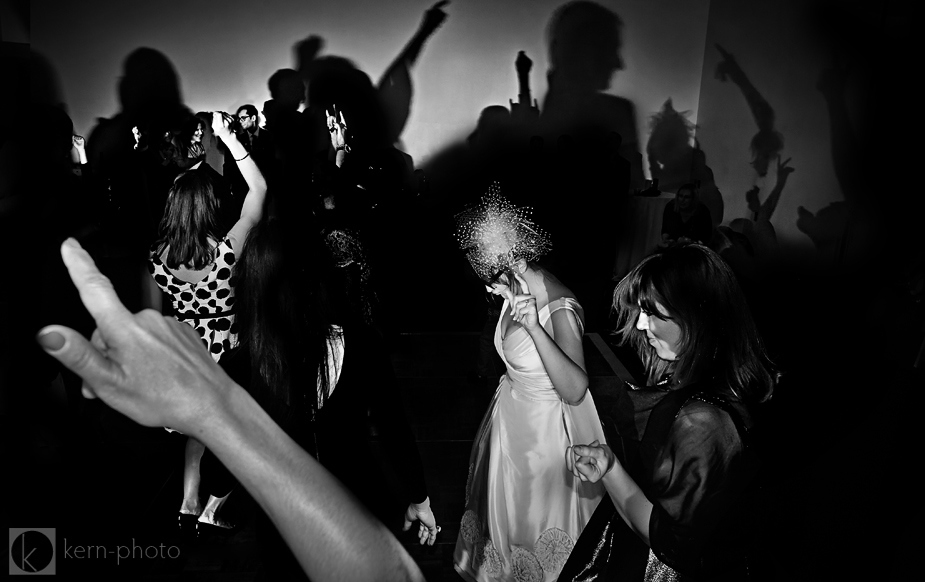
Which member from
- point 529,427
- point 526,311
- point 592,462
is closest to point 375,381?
point 529,427

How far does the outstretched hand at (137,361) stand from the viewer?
1.34 feet

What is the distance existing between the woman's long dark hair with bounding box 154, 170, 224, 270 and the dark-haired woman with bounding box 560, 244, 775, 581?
52.3 inches

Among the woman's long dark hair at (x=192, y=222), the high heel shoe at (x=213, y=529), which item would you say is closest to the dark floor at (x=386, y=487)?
the high heel shoe at (x=213, y=529)

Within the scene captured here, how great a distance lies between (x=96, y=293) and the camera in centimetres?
41

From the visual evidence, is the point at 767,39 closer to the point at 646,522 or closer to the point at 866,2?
the point at 866,2

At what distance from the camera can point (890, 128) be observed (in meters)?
3.02

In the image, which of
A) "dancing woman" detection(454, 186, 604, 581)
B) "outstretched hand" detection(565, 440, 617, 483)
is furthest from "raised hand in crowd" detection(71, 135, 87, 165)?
"outstretched hand" detection(565, 440, 617, 483)

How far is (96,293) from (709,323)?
3.50 feet

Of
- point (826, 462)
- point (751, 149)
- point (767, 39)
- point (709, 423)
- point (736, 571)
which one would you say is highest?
point (767, 39)

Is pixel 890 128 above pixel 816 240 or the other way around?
above

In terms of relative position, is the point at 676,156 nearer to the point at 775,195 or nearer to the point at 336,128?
the point at 775,195

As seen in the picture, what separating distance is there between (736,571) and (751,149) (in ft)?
13.0

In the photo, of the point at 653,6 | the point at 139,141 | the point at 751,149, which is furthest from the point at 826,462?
the point at 139,141

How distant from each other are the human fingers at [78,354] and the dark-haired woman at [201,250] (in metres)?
1.51
